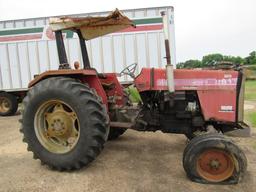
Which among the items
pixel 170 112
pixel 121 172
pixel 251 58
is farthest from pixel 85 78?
pixel 251 58

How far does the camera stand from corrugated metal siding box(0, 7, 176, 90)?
458 inches

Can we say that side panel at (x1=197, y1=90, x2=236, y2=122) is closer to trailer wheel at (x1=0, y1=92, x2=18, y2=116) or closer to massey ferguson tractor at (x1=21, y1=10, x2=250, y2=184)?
massey ferguson tractor at (x1=21, y1=10, x2=250, y2=184)

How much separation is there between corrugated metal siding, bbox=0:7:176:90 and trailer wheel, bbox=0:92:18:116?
0.30m

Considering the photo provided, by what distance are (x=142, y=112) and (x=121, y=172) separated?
3.73ft

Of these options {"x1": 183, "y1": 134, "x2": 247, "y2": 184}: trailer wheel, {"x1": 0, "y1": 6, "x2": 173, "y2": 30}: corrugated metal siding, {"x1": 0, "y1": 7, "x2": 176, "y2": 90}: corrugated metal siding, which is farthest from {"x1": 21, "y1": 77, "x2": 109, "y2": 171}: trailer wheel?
{"x1": 0, "y1": 6, "x2": 173, "y2": 30}: corrugated metal siding

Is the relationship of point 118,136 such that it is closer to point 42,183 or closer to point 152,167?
point 152,167

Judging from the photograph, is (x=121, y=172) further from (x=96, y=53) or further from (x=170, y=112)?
(x=96, y=53)

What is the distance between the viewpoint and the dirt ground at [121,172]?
14.8ft

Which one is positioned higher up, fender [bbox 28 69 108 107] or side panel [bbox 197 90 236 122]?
fender [bbox 28 69 108 107]

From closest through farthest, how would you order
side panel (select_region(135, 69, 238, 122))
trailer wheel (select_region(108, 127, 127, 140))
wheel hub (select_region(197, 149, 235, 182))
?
wheel hub (select_region(197, 149, 235, 182)) → side panel (select_region(135, 69, 238, 122)) → trailer wheel (select_region(108, 127, 127, 140))

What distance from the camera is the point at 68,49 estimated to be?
1191 centimetres

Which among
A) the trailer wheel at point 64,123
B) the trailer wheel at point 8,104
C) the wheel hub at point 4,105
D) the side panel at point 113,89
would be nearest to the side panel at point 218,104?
the trailer wheel at point 64,123

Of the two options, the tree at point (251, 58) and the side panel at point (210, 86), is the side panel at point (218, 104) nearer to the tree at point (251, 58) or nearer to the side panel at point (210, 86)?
the side panel at point (210, 86)

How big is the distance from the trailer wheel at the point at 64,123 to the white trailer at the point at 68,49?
6318 mm
